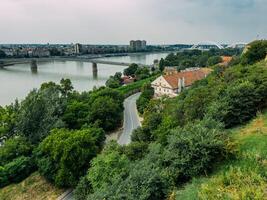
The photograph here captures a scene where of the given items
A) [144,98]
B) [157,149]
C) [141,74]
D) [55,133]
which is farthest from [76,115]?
[141,74]

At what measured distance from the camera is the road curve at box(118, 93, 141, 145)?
73.7ft

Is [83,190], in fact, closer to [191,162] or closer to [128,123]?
[191,162]

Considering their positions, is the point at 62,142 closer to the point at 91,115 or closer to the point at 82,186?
the point at 82,186

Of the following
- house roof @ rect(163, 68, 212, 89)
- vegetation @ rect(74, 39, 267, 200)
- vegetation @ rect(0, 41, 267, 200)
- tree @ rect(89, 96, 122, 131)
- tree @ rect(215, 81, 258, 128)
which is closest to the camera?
vegetation @ rect(74, 39, 267, 200)

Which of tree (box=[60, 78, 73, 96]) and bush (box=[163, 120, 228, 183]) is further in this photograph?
tree (box=[60, 78, 73, 96])

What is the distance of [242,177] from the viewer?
22.6 ft

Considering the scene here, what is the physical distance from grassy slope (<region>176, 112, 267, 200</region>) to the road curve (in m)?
12.2

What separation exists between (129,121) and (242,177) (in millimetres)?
20622

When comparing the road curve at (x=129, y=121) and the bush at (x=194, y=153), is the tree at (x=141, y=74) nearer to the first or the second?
the road curve at (x=129, y=121)

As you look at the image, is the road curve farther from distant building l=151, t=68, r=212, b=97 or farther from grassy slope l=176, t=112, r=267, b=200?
grassy slope l=176, t=112, r=267, b=200

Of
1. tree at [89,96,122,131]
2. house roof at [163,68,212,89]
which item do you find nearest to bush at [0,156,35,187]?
tree at [89,96,122,131]

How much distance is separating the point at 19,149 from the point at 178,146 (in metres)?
13.0

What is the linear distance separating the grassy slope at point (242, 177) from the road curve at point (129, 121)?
1219 cm

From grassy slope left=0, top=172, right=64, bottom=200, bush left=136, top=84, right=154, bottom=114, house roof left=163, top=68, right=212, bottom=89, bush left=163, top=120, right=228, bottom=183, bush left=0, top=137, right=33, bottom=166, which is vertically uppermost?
bush left=163, top=120, right=228, bottom=183
